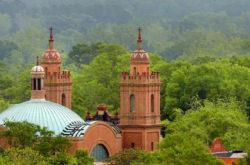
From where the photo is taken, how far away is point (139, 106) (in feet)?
274

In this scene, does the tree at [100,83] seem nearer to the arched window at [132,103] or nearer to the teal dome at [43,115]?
the arched window at [132,103]

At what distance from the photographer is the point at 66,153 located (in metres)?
73.5

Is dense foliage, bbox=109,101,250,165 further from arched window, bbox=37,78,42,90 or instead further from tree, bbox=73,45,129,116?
tree, bbox=73,45,129,116

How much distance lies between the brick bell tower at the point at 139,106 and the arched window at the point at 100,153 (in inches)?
92.6

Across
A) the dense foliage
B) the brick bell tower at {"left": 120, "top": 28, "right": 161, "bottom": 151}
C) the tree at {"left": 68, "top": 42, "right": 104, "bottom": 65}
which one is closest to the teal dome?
the dense foliage

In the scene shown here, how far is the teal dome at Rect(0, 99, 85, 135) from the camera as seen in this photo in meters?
79.2

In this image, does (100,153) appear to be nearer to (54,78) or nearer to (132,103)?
(132,103)

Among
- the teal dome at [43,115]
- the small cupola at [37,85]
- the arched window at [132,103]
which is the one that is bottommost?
the teal dome at [43,115]

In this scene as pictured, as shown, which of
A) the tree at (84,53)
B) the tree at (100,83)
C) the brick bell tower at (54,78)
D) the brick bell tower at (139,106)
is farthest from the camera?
the tree at (84,53)

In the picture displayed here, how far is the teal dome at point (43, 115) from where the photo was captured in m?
79.2

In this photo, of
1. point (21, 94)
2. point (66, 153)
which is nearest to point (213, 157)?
point (66, 153)

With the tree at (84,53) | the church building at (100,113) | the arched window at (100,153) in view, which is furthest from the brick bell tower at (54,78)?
the tree at (84,53)

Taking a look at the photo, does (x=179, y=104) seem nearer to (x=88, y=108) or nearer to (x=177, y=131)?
(x=88, y=108)

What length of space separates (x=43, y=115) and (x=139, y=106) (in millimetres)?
5904
